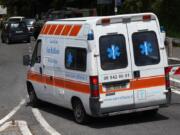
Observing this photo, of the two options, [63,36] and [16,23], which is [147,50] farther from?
[16,23]

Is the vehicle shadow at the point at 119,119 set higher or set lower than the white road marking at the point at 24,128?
lower

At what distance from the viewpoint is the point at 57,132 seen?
1159 cm

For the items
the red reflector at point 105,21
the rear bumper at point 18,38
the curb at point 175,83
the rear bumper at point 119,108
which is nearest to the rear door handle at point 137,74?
the rear bumper at point 119,108

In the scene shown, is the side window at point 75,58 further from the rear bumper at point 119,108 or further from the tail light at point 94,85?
the rear bumper at point 119,108

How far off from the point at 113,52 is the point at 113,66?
278mm

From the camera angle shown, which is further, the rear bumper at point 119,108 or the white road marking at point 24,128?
the rear bumper at point 119,108

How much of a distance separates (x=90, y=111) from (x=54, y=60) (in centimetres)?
206

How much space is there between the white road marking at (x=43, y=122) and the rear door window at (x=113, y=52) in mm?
1570

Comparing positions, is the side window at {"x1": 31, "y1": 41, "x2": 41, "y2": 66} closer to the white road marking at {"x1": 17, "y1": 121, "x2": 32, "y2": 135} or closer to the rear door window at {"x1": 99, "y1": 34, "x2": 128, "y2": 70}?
the white road marking at {"x1": 17, "y1": 121, "x2": 32, "y2": 135}

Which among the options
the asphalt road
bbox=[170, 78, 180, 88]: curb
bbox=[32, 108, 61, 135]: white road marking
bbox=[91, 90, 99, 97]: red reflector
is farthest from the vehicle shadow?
bbox=[170, 78, 180, 88]: curb

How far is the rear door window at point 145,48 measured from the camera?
40.8 feet

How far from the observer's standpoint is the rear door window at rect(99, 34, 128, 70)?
12133mm

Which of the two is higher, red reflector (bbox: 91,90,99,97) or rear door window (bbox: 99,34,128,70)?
rear door window (bbox: 99,34,128,70)

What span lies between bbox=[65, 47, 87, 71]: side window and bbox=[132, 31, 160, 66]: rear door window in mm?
1039
